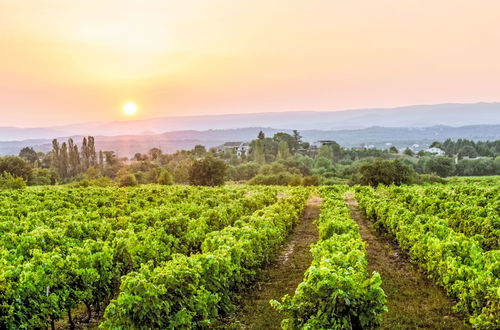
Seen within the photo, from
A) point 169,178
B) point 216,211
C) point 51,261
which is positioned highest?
point 51,261

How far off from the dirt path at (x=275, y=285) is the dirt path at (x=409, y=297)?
122 inches

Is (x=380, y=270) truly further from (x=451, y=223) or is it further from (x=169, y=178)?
(x=169, y=178)

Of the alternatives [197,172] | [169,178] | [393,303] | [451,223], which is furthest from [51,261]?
[169,178]

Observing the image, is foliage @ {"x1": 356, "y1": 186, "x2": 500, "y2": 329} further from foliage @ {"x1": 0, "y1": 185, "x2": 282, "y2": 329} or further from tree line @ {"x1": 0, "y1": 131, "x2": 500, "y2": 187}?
tree line @ {"x1": 0, "y1": 131, "x2": 500, "y2": 187}

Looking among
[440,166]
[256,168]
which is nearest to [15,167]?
[256,168]

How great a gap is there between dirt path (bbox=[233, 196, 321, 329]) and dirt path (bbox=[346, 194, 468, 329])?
10.2 ft

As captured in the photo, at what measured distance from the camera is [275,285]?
47.9ft

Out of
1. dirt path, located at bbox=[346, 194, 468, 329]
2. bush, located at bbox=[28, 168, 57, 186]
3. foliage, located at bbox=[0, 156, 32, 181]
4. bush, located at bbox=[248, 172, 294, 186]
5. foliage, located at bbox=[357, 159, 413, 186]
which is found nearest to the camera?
dirt path, located at bbox=[346, 194, 468, 329]

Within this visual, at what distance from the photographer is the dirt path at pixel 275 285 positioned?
456 inches

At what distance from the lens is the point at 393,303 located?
12664 millimetres

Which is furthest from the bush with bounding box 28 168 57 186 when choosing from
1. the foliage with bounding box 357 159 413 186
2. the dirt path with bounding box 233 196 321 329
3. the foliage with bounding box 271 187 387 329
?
the foliage with bounding box 271 187 387 329

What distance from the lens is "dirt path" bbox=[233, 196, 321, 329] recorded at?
11578 mm

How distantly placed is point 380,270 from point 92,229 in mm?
11750

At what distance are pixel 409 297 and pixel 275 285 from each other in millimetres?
4595
